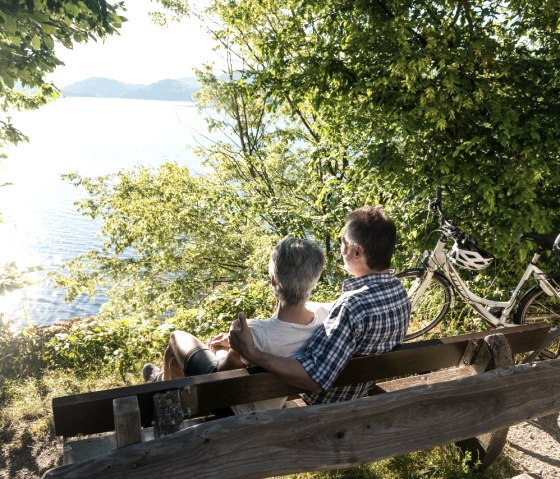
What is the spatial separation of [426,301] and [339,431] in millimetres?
4179

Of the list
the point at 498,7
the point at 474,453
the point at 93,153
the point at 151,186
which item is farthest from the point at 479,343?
the point at 93,153

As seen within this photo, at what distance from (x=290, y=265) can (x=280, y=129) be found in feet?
54.2

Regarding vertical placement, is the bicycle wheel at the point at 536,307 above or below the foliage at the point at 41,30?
below

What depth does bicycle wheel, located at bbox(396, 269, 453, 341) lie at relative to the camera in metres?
5.01

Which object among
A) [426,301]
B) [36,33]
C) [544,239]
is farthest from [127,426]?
[426,301]

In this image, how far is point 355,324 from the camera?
247 centimetres

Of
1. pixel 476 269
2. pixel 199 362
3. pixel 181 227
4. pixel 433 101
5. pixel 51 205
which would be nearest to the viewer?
pixel 199 362

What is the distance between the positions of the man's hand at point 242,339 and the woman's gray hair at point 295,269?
1.02 feet

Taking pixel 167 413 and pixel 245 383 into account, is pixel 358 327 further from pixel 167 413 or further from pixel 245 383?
pixel 167 413

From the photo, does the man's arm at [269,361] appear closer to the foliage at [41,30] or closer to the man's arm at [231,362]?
the man's arm at [231,362]

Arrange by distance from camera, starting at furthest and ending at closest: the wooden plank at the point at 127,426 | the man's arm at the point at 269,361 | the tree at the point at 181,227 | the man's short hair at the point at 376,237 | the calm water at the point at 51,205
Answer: the tree at the point at 181,227, the calm water at the point at 51,205, the man's short hair at the point at 376,237, the man's arm at the point at 269,361, the wooden plank at the point at 127,426

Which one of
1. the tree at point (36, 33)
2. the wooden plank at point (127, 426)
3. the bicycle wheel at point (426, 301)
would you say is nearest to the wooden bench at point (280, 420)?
the wooden plank at point (127, 426)

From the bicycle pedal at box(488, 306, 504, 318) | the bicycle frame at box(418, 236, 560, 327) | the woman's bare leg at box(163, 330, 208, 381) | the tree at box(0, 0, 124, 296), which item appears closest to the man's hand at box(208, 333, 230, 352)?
the woman's bare leg at box(163, 330, 208, 381)

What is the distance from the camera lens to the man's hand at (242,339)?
231 cm
